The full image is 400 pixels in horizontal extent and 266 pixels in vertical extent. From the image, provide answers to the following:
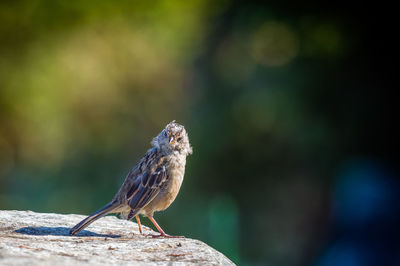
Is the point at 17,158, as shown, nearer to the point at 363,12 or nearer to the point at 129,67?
the point at 129,67

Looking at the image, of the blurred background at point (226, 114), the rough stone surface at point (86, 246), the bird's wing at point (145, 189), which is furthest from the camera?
the blurred background at point (226, 114)

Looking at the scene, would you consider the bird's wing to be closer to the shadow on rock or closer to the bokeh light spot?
the shadow on rock

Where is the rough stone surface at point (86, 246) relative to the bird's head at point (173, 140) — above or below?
below

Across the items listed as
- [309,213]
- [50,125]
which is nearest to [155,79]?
[50,125]

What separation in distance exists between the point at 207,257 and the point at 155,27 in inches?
399

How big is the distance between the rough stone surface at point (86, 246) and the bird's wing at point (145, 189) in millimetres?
243

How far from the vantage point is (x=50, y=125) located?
12.0 meters

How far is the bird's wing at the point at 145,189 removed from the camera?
4.84 metres

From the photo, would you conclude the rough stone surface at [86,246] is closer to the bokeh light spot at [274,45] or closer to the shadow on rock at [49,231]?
the shadow on rock at [49,231]

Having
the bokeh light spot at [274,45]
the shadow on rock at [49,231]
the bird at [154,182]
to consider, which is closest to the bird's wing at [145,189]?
the bird at [154,182]

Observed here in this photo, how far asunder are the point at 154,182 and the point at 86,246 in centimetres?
141

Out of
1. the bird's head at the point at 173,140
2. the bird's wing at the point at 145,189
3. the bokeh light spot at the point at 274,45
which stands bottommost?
the bird's wing at the point at 145,189

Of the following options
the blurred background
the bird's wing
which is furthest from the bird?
the blurred background

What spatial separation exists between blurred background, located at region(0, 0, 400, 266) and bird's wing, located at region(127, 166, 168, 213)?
15.3 ft
